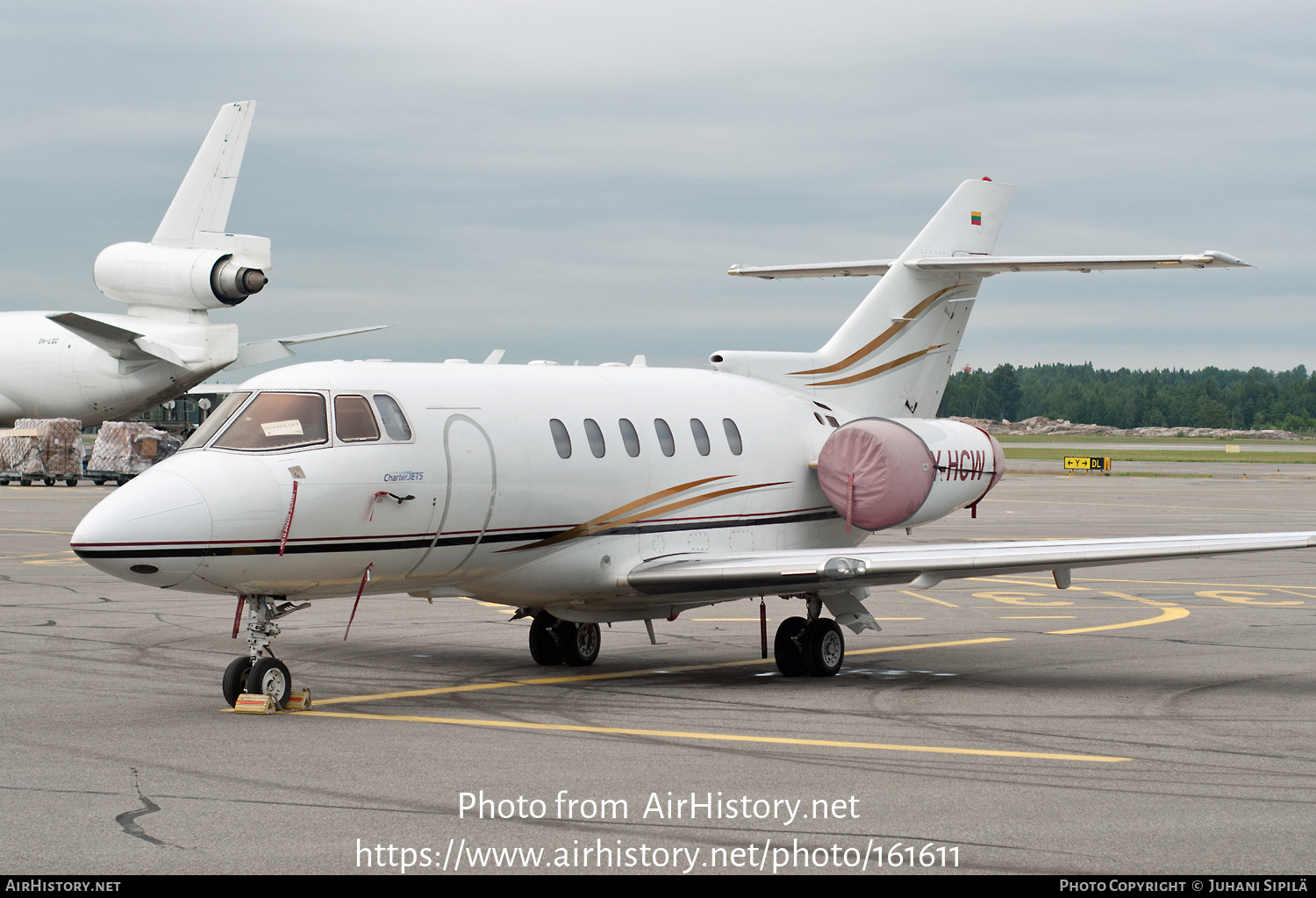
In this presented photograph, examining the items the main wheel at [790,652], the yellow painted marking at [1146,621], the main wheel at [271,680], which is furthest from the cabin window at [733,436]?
the main wheel at [271,680]

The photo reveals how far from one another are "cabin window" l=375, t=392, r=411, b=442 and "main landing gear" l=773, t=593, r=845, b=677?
16.1ft

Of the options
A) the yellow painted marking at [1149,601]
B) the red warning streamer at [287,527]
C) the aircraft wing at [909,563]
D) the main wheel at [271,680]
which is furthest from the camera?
the yellow painted marking at [1149,601]

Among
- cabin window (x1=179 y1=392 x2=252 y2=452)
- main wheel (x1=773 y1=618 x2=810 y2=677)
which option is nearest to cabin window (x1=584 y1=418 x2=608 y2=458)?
main wheel (x1=773 y1=618 x2=810 y2=677)

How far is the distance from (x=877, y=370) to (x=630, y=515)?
595cm

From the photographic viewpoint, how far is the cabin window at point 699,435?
16594mm

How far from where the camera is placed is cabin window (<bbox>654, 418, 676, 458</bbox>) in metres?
16.1

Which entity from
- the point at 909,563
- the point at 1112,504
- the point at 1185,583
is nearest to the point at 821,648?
the point at 909,563

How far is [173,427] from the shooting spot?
2776 inches

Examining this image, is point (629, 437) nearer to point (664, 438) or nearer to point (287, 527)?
point (664, 438)

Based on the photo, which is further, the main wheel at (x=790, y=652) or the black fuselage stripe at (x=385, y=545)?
the main wheel at (x=790, y=652)

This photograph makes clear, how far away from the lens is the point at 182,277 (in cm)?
5469

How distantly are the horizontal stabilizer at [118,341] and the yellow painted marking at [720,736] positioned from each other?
44.2 meters

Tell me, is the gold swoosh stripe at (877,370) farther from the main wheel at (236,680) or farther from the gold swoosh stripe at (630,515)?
the main wheel at (236,680)
